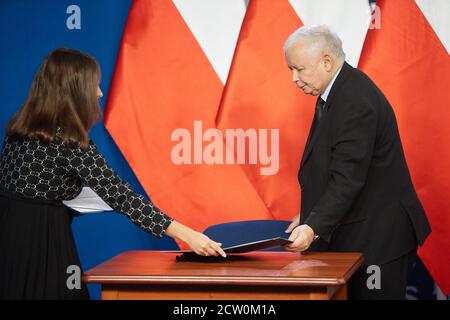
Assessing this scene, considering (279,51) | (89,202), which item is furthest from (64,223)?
(279,51)

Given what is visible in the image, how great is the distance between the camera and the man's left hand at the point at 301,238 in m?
2.44

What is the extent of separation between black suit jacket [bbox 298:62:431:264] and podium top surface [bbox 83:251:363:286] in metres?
0.19

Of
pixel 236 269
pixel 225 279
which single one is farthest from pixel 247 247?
pixel 225 279

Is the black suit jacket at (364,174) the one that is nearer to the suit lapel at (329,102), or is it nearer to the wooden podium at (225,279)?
the suit lapel at (329,102)

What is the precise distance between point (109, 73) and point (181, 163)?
674 mm

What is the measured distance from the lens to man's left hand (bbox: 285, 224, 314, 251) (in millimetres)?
2439

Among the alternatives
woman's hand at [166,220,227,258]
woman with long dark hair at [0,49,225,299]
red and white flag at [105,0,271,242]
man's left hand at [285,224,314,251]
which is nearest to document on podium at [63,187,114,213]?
woman with long dark hair at [0,49,225,299]

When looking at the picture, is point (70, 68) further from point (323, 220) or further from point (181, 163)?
point (181, 163)

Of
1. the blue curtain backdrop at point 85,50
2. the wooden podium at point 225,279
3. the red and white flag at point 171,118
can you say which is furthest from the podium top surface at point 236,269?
the blue curtain backdrop at point 85,50

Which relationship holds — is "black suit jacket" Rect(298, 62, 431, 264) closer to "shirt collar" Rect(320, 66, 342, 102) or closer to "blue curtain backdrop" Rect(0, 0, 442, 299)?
"shirt collar" Rect(320, 66, 342, 102)

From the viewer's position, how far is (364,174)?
261 centimetres

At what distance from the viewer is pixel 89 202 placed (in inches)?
98.4

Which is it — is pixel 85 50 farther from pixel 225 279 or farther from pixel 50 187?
pixel 225 279

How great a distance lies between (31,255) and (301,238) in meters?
0.86
